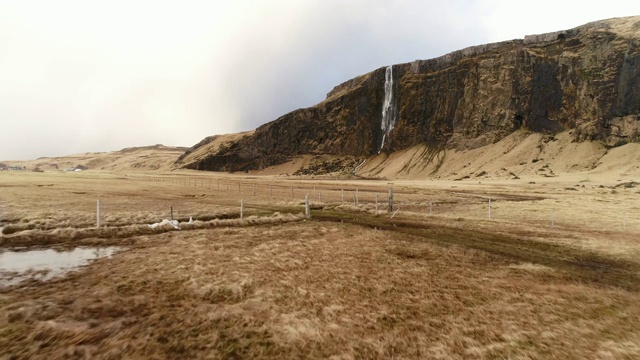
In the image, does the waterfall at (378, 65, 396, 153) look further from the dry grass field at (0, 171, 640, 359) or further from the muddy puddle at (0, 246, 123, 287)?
the muddy puddle at (0, 246, 123, 287)

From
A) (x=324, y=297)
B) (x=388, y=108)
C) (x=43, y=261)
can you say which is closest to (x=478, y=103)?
(x=388, y=108)

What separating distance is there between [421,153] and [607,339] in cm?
14174

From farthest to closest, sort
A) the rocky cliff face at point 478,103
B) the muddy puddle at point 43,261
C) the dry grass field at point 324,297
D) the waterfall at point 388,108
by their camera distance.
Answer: the waterfall at point 388,108
the rocky cliff face at point 478,103
the muddy puddle at point 43,261
the dry grass field at point 324,297

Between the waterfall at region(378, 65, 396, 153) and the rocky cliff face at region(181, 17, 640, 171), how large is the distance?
0.49 m

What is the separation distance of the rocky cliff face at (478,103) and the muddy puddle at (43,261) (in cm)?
12718

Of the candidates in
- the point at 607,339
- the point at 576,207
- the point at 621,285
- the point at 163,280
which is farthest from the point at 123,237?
the point at 576,207

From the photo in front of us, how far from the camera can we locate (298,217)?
25.6 metres

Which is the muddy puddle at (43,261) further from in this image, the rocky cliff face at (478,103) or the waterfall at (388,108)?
the waterfall at (388,108)

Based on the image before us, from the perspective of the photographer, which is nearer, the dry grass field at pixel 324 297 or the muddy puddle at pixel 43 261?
the dry grass field at pixel 324 297

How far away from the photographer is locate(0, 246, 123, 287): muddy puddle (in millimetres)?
10867

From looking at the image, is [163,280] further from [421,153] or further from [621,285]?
[421,153]

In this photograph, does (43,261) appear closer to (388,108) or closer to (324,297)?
(324,297)

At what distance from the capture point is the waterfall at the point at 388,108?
16262 centimetres

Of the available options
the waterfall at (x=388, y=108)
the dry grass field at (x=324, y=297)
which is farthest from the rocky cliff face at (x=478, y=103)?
the dry grass field at (x=324, y=297)
